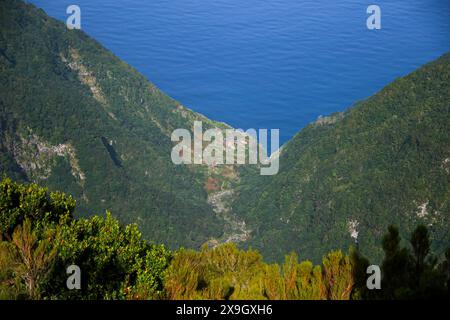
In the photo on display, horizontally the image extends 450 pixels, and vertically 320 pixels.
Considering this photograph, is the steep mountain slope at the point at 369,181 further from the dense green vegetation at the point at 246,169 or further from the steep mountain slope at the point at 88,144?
the steep mountain slope at the point at 88,144

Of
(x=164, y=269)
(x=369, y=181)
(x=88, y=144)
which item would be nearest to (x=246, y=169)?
(x=88, y=144)

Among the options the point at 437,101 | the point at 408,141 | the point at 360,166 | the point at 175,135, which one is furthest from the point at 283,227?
the point at 175,135

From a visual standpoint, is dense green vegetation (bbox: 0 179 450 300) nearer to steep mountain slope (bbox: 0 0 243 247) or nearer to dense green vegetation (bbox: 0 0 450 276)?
dense green vegetation (bbox: 0 0 450 276)

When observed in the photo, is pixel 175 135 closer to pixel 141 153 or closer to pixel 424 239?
pixel 141 153

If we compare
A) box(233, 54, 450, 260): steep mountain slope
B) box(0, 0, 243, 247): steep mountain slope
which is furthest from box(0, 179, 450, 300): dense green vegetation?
box(0, 0, 243, 247): steep mountain slope

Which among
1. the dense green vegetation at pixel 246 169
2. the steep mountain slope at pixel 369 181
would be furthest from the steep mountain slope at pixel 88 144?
the steep mountain slope at pixel 369 181

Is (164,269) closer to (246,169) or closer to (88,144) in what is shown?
(88,144)
